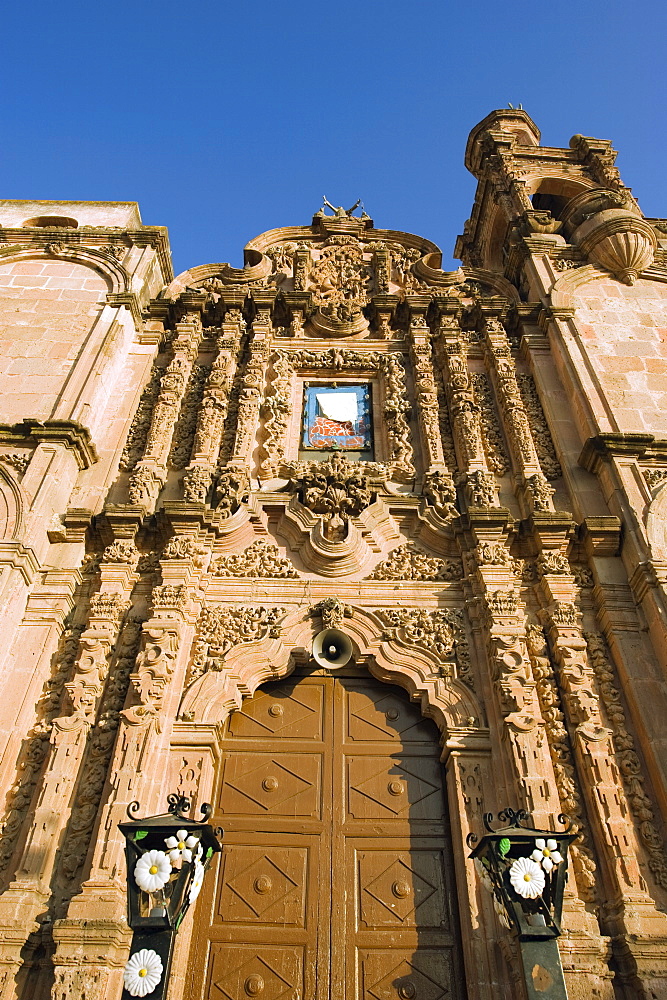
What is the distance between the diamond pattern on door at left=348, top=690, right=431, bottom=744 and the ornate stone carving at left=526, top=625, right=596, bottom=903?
1341 mm

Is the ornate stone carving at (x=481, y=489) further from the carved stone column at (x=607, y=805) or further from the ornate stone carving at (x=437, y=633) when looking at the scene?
the ornate stone carving at (x=437, y=633)

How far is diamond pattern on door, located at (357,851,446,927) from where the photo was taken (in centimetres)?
672

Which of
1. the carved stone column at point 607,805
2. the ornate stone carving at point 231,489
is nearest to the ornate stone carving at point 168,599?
the ornate stone carving at point 231,489

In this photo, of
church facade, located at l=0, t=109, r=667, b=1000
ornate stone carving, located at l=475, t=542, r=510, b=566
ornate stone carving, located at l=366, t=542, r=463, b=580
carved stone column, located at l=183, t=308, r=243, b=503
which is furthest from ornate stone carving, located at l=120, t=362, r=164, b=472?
ornate stone carving, located at l=475, t=542, r=510, b=566

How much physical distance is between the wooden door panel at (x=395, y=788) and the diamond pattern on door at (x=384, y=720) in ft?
0.79

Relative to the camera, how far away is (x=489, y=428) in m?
11.1

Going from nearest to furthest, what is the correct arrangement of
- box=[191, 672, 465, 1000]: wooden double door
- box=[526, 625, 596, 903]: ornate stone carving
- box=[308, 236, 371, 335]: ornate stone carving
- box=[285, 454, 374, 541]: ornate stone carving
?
1. box=[191, 672, 465, 1000]: wooden double door
2. box=[526, 625, 596, 903]: ornate stone carving
3. box=[285, 454, 374, 541]: ornate stone carving
4. box=[308, 236, 371, 335]: ornate stone carving

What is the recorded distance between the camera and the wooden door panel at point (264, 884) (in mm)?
6695

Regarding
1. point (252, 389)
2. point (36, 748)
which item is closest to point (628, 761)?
point (36, 748)

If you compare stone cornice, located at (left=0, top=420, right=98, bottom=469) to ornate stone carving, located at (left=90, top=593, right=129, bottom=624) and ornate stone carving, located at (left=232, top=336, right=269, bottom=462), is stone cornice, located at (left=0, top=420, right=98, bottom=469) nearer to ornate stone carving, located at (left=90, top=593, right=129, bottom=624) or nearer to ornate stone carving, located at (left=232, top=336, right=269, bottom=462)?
ornate stone carving, located at (left=232, top=336, right=269, bottom=462)

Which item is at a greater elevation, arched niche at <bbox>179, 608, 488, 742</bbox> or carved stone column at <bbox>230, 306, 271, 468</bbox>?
carved stone column at <bbox>230, 306, 271, 468</bbox>

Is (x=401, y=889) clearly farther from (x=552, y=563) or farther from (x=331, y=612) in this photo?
(x=552, y=563)

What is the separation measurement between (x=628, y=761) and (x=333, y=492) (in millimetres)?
4683

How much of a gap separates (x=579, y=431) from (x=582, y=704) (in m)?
4.62
